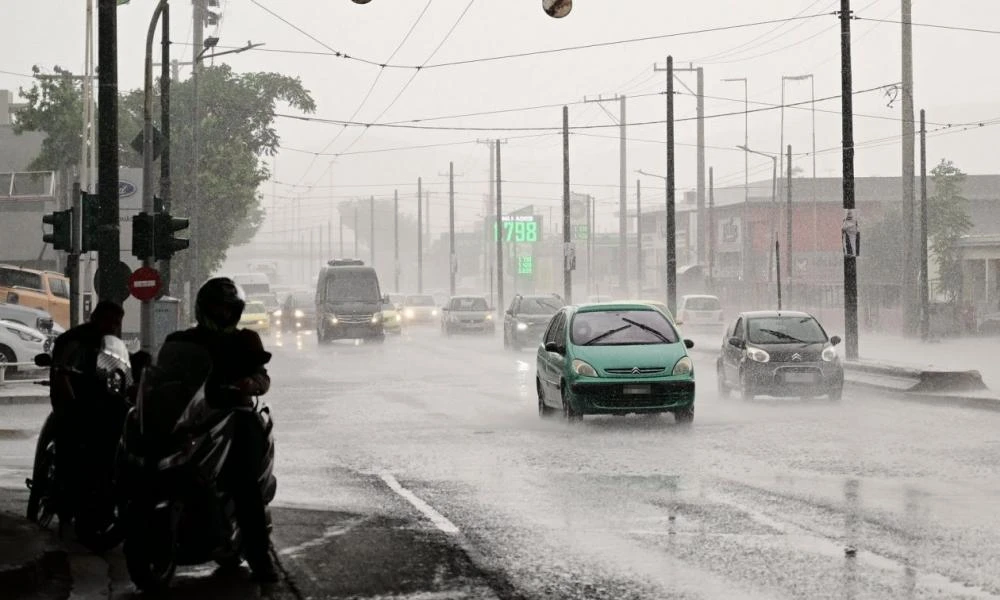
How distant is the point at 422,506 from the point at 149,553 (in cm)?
403

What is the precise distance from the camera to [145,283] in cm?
2031

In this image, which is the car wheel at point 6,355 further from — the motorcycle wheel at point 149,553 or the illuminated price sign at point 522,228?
the illuminated price sign at point 522,228

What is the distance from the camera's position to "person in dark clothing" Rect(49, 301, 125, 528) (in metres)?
10.2

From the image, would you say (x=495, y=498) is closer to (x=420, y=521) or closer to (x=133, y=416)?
(x=420, y=521)

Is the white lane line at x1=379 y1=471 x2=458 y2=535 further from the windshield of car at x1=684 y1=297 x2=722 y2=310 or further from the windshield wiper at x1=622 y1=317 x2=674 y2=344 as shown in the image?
the windshield of car at x1=684 y1=297 x2=722 y2=310

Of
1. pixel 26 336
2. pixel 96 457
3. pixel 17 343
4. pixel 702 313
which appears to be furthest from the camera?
pixel 702 313

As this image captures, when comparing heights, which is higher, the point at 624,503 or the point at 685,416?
the point at 685,416

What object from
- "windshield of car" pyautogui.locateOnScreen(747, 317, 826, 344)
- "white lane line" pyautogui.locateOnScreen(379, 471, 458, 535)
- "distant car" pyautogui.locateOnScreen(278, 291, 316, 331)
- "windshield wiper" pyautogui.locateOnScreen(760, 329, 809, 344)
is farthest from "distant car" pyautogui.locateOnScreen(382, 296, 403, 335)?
"white lane line" pyautogui.locateOnScreen(379, 471, 458, 535)

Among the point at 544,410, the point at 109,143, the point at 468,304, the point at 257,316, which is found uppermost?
the point at 109,143

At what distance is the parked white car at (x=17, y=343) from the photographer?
29422 millimetres

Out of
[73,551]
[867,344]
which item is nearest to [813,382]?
[73,551]

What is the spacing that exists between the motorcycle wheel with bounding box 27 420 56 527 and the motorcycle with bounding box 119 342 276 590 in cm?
252

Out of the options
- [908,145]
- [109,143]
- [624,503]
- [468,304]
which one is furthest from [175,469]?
[468,304]

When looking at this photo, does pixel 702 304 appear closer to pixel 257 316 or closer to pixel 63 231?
pixel 257 316
